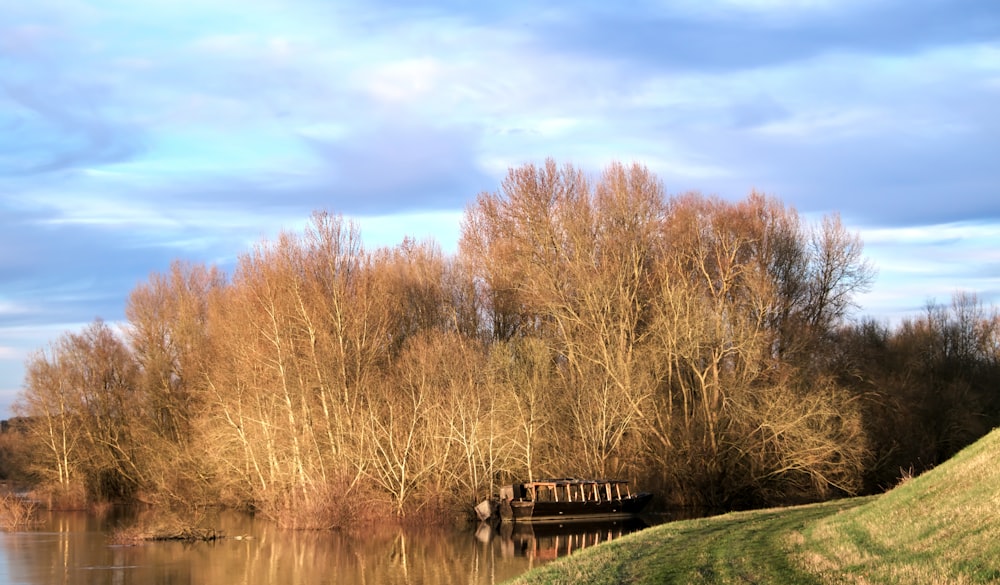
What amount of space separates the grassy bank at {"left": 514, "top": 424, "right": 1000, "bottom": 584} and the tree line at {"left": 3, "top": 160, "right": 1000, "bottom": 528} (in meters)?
20.6

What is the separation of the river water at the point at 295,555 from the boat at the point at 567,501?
0.62 m

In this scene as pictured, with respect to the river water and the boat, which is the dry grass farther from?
the boat

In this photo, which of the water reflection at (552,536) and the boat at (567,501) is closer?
the water reflection at (552,536)

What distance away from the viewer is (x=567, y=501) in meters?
40.8

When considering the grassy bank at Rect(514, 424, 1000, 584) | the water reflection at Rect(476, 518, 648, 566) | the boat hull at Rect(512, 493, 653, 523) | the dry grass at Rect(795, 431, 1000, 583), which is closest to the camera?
the dry grass at Rect(795, 431, 1000, 583)

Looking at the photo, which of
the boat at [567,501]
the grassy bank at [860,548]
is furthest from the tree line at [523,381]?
the grassy bank at [860,548]

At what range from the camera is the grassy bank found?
13.3 m

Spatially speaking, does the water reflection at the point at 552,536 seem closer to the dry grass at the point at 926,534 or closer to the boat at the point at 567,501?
the boat at the point at 567,501

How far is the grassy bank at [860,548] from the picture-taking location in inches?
522

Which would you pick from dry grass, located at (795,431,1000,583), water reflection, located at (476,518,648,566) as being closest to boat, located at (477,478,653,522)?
water reflection, located at (476,518,648,566)

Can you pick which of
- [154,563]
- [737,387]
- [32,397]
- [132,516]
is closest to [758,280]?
[737,387]

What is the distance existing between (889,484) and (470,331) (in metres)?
24.1

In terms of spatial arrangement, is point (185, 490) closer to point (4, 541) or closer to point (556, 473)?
point (4, 541)

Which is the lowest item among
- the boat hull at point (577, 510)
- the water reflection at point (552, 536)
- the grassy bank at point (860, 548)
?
the water reflection at point (552, 536)
